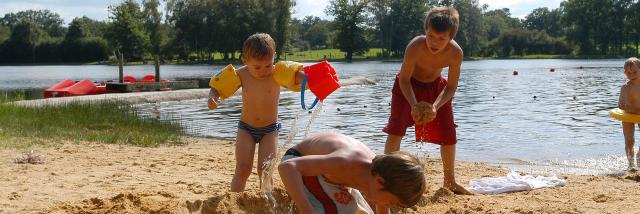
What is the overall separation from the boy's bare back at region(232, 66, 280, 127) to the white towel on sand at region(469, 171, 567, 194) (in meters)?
2.15

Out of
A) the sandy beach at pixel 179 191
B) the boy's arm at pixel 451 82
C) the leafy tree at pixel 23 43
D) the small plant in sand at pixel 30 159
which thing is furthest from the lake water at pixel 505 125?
the leafy tree at pixel 23 43

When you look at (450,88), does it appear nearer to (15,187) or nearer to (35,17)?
(15,187)

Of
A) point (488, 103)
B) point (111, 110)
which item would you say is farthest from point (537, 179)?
point (488, 103)

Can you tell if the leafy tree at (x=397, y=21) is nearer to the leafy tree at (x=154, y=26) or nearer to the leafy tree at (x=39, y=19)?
the leafy tree at (x=154, y=26)

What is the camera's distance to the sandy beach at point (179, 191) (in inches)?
207

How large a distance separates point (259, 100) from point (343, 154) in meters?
1.75

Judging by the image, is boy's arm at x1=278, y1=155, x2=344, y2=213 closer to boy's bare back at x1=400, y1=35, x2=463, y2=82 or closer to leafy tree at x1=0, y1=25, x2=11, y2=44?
boy's bare back at x1=400, y1=35, x2=463, y2=82

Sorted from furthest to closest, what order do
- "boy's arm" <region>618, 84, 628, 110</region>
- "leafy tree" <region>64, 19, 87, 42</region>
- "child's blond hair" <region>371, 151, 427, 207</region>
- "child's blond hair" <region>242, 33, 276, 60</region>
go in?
"leafy tree" <region>64, 19, 87, 42</region> → "boy's arm" <region>618, 84, 628, 110</region> → "child's blond hair" <region>242, 33, 276, 60</region> → "child's blond hair" <region>371, 151, 427, 207</region>

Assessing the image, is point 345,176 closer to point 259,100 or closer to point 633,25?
point 259,100

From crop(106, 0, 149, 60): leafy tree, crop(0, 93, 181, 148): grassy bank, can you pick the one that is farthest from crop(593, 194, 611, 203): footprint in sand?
crop(106, 0, 149, 60): leafy tree

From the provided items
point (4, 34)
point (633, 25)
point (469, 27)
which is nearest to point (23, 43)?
point (4, 34)

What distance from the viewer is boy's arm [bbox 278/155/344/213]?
4042mm

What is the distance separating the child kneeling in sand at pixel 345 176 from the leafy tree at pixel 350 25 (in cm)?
8563

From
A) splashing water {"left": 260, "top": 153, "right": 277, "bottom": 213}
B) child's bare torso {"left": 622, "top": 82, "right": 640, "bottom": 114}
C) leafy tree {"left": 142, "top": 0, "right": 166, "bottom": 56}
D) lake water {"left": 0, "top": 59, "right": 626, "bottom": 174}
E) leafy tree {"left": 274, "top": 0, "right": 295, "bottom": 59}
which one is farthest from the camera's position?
leafy tree {"left": 142, "top": 0, "right": 166, "bottom": 56}
